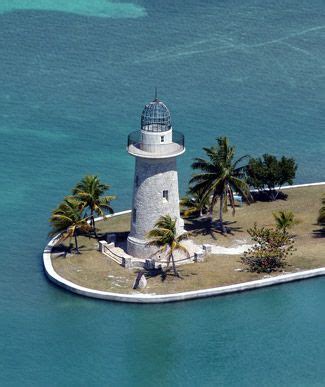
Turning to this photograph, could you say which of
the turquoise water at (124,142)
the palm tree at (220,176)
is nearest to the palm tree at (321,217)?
the palm tree at (220,176)

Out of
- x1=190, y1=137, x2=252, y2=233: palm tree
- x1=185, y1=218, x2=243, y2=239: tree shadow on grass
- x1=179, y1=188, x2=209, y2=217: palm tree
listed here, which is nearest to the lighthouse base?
x1=185, y1=218, x2=243, y2=239: tree shadow on grass

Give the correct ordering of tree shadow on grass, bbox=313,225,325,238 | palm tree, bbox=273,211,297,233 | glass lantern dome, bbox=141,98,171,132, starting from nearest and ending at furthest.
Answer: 1. glass lantern dome, bbox=141,98,171,132
2. palm tree, bbox=273,211,297,233
3. tree shadow on grass, bbox=313,225,325,238

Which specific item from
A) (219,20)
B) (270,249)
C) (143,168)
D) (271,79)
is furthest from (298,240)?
(219,20)

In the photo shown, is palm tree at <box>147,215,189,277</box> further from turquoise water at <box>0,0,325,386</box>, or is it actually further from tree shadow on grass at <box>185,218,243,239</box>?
tree shadow on grass at <box>185,218,243,239</box>

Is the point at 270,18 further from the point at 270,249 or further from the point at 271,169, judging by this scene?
the point at 270,249

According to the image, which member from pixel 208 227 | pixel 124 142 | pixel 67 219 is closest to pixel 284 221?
pixel 208 227

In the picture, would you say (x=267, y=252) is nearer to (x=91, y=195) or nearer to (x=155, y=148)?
(x=155, y=148)

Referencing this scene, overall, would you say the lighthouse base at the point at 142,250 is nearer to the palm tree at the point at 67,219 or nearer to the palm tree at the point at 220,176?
the palm tree at the point at 67,219
